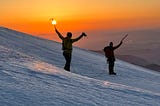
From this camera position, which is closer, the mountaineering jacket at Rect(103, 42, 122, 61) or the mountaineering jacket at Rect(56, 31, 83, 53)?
the mountaineering jacket at Rect(56, 31, 83, 53)

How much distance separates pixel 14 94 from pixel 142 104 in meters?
3.63

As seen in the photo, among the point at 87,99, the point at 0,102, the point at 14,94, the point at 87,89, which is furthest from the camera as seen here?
the point at 87,89

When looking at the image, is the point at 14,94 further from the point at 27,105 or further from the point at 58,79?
the point at 58,79

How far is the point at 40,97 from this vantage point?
353 inches

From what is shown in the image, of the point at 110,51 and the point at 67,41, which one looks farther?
the point at 110,51

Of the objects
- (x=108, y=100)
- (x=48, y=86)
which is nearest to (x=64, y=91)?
(x=48, y=86)

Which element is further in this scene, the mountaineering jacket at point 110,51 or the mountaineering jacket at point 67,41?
the mountaineering jacket at point 110,51

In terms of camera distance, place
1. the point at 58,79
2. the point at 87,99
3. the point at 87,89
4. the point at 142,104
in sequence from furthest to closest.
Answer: the point at 58,79, the point at 87,89, the point at 142,104, the point at 87,99

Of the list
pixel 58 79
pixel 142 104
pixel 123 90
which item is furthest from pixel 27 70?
pixel 142 104

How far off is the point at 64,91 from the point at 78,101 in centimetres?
105

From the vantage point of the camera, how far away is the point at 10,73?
11398mm

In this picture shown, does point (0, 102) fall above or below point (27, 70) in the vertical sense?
below

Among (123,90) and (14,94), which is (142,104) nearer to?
(123,90)

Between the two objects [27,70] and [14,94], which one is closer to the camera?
[14,94]
